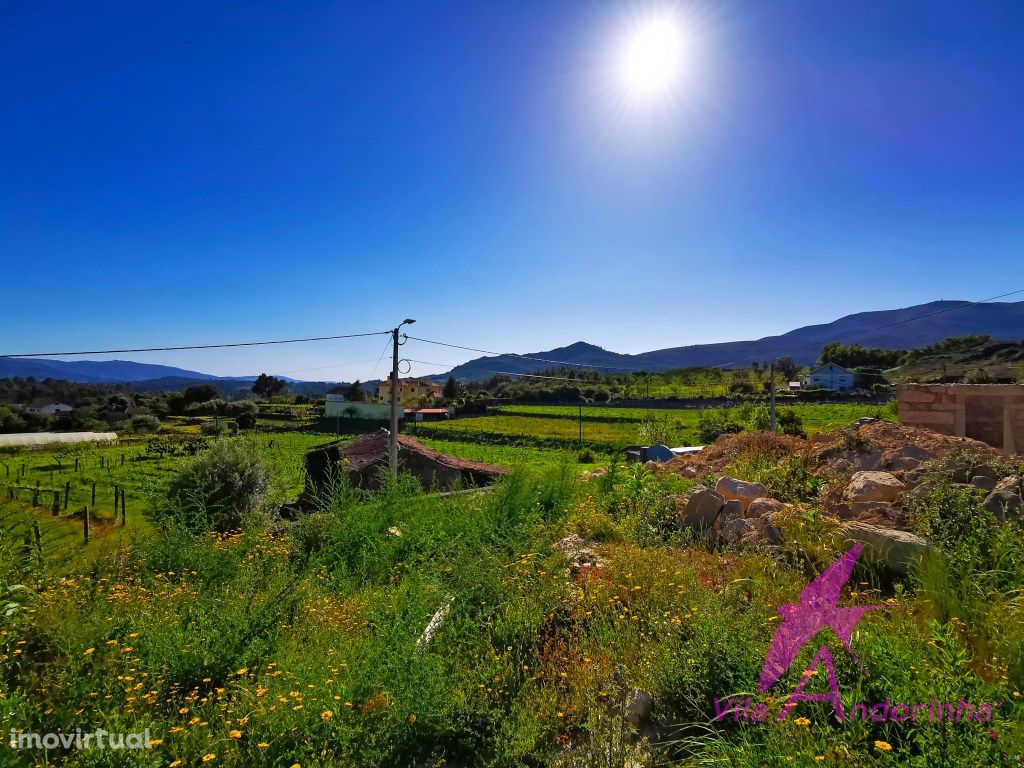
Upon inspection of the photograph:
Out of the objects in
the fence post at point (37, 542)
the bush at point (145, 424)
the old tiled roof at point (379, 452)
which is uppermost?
the fence post at point (37, 542)

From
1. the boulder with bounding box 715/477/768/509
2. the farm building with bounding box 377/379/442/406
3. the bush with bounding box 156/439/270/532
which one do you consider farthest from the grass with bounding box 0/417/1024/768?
the farm building with bounding box 377/379/442/406

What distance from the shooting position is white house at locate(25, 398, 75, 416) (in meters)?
63.2

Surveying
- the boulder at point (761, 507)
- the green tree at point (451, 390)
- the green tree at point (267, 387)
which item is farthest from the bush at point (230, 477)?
the green tree at point (267, 387)

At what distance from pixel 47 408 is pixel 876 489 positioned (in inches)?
3538

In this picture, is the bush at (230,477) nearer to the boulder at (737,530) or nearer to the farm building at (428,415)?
the boulder at (737,530)

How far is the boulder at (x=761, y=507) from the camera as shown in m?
6.41

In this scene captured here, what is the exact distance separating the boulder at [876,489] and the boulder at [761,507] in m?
0.87

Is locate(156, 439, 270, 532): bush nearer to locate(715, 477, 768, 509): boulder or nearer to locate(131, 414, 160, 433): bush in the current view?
locate(715, 477, 768, 509): boulder

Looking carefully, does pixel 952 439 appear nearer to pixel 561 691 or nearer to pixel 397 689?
pixel 561 691

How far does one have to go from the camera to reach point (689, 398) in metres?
61.5

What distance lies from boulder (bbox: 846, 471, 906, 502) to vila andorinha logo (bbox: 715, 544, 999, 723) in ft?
8.78

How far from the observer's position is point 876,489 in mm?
6176

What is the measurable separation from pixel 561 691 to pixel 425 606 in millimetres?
1191

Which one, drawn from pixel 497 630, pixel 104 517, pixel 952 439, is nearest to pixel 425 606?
→ pixel 497 630
